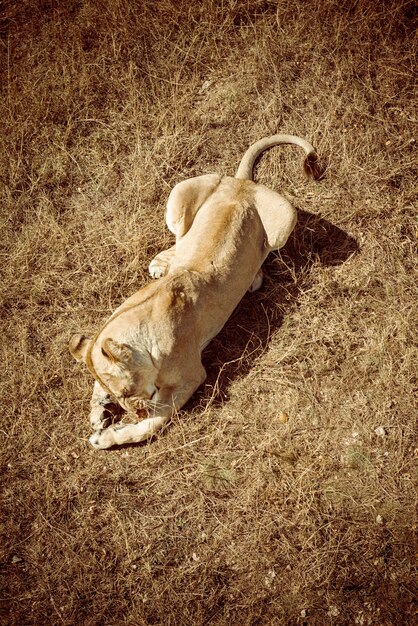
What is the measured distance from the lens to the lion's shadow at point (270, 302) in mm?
4844

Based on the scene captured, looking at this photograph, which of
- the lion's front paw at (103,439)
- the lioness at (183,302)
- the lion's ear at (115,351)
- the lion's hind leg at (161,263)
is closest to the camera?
the lion's ear at (115,351)

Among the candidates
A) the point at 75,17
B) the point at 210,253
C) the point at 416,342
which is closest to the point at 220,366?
the point at 210,253

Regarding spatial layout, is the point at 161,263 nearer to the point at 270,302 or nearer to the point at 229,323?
the point at 229,323

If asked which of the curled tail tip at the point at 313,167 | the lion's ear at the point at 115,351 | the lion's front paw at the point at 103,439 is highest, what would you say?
the curled tail tip at the point at 313,167

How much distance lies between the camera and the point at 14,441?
187 inches

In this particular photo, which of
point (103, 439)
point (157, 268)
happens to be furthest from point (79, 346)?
point (157, 268)

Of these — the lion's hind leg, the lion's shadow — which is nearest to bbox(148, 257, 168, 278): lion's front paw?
the lion's hind leg

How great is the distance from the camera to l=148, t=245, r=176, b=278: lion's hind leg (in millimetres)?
5176

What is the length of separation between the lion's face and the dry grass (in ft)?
2.03

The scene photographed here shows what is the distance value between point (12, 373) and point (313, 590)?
10.7 ft

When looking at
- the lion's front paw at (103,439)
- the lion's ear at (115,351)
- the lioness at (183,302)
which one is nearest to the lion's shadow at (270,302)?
the lioness at (183,302)

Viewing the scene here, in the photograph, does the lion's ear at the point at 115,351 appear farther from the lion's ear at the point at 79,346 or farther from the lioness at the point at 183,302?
the lion's ear at the point at 79,346

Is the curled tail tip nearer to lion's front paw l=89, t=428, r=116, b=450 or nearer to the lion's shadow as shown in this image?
the lion's shadow

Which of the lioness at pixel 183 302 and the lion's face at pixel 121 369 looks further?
the lioness at pixel 183 302
